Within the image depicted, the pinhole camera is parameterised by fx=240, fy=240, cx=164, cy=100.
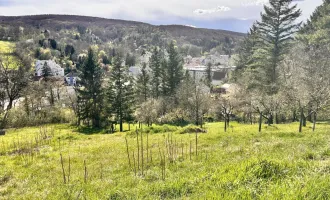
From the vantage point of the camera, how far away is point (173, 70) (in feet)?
164

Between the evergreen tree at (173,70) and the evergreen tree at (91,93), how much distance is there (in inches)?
674

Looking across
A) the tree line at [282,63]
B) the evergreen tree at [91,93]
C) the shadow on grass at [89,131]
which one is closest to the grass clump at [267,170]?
the tree line at [282,63]

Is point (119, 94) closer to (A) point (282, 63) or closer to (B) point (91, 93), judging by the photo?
(B) point (91, 93)

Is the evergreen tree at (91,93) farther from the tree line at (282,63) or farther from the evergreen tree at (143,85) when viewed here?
the tree line at (282,63)

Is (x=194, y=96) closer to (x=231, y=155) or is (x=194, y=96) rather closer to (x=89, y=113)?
(x=89, y=113)

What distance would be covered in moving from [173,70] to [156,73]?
3733 millimetres


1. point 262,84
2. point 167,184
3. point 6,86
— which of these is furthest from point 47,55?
point 167,184

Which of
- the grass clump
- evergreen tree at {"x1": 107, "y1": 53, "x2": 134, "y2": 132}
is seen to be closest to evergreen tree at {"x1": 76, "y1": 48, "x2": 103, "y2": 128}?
evergreen tree at {"x1": 107, "y1": 53, "x2": 134, "y2": 132}

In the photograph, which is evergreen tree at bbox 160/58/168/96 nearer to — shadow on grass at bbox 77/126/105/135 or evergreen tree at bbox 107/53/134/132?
evergreen tree at bbox 107/53/134/132

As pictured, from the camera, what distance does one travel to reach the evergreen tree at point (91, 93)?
36.0 metres

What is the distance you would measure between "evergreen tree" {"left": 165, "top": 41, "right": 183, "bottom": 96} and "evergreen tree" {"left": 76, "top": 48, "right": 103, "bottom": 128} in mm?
17128

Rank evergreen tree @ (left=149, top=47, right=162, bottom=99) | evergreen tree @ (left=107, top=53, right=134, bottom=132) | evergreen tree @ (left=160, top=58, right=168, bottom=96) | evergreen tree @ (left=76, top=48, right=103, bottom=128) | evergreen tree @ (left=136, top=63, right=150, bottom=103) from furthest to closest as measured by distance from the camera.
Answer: evergreen tree @ (left=149, top=47, right=162, bottom=99), evergreen tree @ (left=160, top=58, right=168, bottom=96), evergreen tree @ (left=136, top=63, right=150, bottom=103), evergreen tree @ (left=76, top=48, right=103, bottom=128), evergreen tree @ (left=107, top=53, right=134, bottom=132)

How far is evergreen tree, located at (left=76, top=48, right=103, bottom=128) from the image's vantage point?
36.0m

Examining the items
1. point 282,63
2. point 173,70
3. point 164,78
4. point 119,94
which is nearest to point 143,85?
point 164,78
